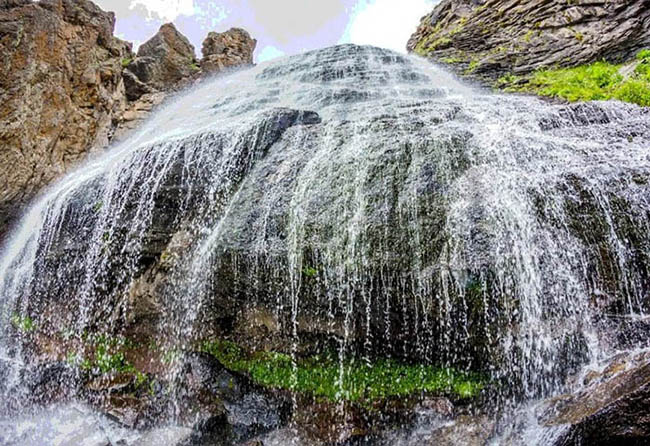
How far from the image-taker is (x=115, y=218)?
23.9 feet

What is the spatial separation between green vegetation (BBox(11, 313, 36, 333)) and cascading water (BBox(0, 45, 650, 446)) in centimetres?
5

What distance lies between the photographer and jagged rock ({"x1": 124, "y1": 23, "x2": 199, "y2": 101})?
1725 cm

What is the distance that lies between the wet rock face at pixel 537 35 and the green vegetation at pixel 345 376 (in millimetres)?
10803

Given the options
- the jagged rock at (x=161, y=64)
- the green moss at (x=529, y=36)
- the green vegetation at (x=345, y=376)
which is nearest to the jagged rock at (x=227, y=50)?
the jagged rock at (x=161, y=64)

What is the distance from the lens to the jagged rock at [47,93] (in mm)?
10055

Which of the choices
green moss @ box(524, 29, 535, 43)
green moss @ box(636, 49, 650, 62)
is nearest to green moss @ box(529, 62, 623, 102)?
green moss @ box(636, 49, 650, 62)

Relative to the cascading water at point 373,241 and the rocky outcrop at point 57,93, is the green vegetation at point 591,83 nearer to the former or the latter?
the cascading water at point 373,241

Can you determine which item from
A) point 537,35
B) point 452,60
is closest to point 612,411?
point 537,35

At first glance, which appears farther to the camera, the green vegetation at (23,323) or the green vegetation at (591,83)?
the green vegetation at (591,83)

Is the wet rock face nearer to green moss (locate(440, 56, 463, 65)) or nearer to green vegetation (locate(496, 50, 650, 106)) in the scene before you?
green moss (locate(440, 56, 463, 65))

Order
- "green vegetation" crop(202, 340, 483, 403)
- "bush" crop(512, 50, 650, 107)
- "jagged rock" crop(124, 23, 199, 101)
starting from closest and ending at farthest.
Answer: "green vegetation" crop(202, 340, 483, 403)
"bush" crop(512, 50, 650, 107)
"jagged rock" crop(124, 23, 199, 101)

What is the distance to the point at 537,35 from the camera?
533 inches

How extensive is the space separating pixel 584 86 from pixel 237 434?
10580 mm

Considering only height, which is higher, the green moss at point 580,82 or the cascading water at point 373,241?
the green moss at point 580,82
